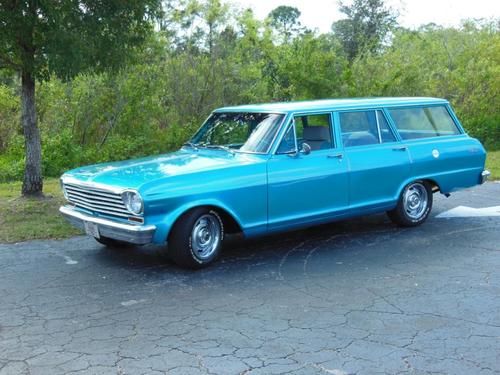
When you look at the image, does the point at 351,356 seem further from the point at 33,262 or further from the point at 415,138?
the point at 415,138

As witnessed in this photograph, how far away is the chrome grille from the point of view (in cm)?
607

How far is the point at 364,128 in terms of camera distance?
7758 millimetres

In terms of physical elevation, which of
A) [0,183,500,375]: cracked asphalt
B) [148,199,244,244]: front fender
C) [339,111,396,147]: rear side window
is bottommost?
[0,183,500,375]: cracked asphalt

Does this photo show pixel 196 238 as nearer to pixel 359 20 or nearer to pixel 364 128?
pixel 364 128

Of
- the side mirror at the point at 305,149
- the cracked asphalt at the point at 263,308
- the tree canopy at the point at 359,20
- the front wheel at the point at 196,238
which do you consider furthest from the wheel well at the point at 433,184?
the tree canopy at the point at 359,20

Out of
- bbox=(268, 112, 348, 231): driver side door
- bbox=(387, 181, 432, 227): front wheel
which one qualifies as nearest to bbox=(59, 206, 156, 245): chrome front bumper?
bbox=(268, 112, 348, 231): driver side door

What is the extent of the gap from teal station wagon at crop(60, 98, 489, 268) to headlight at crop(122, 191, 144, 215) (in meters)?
0.01

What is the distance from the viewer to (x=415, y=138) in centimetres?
820

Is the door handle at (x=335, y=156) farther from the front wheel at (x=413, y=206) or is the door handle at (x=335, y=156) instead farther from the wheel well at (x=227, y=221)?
the wheel well at (x=227, y=221)

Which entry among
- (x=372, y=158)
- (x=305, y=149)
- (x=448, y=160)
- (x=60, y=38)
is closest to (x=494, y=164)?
(x=448, y=160)

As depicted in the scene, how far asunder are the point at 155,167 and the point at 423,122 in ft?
12.5

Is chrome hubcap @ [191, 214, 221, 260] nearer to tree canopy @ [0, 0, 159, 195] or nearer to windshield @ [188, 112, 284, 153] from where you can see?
windshield @ [188, 112, 284, 153]

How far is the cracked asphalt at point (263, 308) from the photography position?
4.25m

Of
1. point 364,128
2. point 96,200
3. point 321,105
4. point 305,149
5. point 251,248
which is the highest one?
point 321,105
